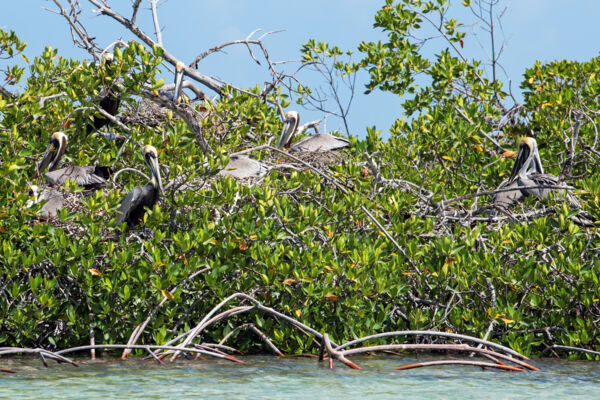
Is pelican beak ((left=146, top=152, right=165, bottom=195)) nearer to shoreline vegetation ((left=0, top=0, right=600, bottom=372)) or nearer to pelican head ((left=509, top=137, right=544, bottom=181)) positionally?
shoreline vegetation ((left=0, top=0, right=600, bottom=372))

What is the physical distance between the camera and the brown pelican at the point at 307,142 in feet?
37.8

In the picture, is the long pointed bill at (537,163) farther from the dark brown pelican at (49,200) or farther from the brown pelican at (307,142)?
the dark brown pelican at (49,200)

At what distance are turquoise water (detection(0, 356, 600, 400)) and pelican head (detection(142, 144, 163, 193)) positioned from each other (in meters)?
2.03

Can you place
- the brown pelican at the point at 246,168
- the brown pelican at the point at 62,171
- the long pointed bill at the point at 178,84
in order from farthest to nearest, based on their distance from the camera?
the long pointed bill at the point at 178,84, the brown pelican at the point at 62,171, the brown pelican at the point at 246,168

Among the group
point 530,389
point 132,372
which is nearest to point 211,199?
point 132,372

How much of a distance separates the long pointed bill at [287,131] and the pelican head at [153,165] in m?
3.67

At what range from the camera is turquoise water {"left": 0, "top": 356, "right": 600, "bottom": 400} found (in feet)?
16.0

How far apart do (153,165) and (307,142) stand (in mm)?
4342

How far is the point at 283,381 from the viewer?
535 cm

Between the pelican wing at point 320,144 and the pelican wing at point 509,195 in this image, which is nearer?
the pelican wing at point 509,195

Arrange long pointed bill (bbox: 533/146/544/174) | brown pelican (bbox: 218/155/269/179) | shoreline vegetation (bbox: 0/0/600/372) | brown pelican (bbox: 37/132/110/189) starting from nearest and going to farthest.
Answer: shoreline vegetation (bbox: 0/0/600/372), brown pelican (bbox: 218/155/269/179), brown pelican (bbox: 37/132/110/189), long pointed bill (bbox: 533/146/544/174)

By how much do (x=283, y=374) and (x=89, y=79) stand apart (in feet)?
16.5

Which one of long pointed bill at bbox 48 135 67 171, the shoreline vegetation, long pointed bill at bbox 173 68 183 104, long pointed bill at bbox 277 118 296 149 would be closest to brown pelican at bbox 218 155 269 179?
the shoreline vegetation

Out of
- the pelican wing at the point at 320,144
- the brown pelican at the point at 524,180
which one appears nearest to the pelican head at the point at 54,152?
the pelican wing at the point at 320,144
